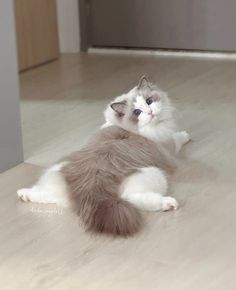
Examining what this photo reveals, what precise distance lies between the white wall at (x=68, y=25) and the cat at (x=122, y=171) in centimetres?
197

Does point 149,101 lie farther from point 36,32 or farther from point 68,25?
point 68,25

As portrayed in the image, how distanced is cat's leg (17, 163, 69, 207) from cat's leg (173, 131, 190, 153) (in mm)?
528

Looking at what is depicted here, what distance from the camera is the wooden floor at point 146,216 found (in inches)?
68.2

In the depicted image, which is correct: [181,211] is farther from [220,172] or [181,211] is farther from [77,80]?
[77,80]

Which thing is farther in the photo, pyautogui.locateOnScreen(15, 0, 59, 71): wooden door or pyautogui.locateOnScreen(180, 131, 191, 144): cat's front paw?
pyautogui.locateOnScreen(15, 0, 59, 71): wooden door

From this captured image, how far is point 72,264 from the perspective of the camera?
1.80 m

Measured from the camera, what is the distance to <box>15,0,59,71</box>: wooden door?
12.7 ft

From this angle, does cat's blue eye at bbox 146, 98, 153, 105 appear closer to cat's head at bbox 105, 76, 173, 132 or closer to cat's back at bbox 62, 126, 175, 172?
cat's head at bbox 105, 76, 173, 132

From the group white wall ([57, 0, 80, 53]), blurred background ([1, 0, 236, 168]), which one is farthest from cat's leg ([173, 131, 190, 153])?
white wall ([57, 0, 80, 53])

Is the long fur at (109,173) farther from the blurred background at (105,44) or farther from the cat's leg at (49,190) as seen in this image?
the blurred background at (105,44)

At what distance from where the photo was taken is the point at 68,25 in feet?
13.9

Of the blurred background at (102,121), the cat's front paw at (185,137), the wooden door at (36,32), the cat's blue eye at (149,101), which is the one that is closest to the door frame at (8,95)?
the blurred background at (102,121)

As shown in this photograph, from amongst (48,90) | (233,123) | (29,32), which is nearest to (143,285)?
(233,123)

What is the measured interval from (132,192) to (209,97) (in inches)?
51.8
